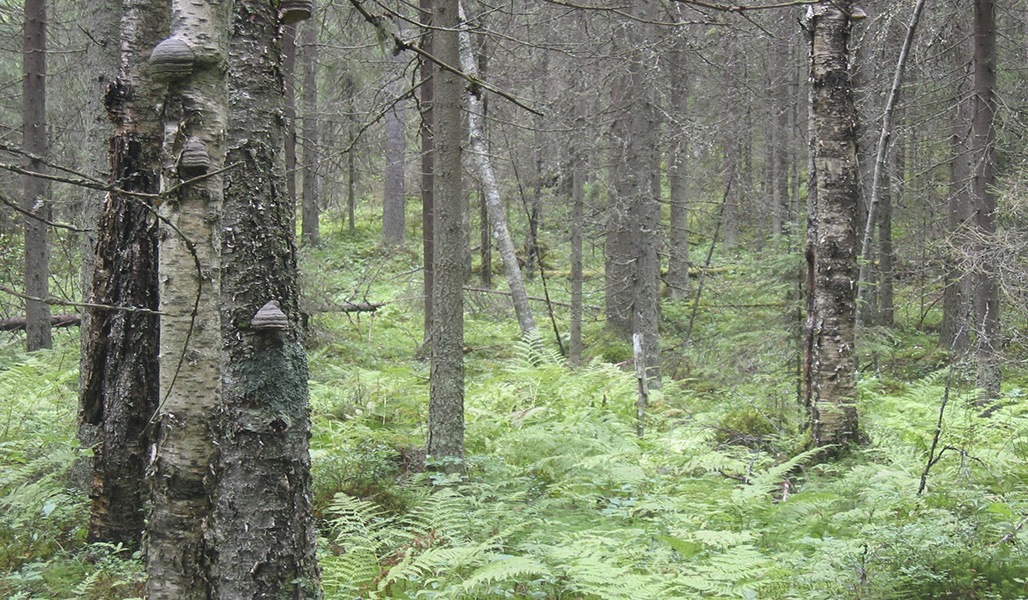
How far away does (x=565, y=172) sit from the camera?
18266 mm

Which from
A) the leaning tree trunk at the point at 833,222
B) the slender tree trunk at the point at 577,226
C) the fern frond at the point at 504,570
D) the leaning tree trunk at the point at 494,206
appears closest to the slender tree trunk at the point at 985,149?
the leaning tree trunk at the point at 833,222

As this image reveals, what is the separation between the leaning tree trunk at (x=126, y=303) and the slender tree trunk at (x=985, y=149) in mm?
10176

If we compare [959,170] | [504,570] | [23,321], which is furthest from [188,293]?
[959,170]

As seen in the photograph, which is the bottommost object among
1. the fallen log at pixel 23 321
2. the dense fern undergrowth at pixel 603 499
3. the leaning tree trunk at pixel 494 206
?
the dense fern undergrowth at pixel 603 499

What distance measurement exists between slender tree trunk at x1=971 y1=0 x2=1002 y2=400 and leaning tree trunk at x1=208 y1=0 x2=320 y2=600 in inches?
385

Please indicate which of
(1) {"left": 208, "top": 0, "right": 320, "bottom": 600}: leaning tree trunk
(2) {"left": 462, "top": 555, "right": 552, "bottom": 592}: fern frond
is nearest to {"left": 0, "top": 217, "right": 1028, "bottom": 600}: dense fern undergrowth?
(2) {"left": 462, "top": 555, "right": 552, "bottom": 592}: fern frond

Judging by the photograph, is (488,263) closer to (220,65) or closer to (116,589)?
(116,589)

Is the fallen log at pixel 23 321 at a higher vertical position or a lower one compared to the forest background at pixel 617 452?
higher

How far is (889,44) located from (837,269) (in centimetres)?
1075

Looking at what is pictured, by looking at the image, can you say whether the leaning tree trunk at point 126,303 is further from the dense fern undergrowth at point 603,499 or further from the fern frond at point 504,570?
the fern frond at point 504,570

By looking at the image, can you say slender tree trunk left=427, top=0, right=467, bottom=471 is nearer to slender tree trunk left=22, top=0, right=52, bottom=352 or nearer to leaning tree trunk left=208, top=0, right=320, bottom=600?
leaning tree trunk left=208, top=0, right=320, bottom=600

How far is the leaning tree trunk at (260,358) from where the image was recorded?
2.89m

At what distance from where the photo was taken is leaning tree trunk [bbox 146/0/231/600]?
2.07 meters

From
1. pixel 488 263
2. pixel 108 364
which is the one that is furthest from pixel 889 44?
pixel 108 364
